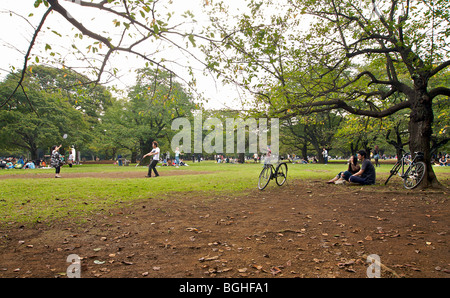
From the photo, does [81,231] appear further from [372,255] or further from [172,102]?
[372,255]

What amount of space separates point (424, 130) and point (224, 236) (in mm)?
8897

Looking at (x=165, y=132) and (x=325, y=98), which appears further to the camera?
(x=165, y=132)

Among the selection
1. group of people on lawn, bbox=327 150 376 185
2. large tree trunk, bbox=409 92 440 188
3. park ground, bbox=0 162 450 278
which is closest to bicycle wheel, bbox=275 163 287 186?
park ground, bbox=0 162 450 278

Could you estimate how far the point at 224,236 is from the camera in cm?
419

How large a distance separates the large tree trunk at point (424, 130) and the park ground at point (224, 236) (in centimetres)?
182

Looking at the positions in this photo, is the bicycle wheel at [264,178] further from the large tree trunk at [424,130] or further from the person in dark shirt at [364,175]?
the large tree trunk at [424,130]

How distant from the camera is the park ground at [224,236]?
298 cm

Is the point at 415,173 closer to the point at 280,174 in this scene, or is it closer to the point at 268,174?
the point at 280,174

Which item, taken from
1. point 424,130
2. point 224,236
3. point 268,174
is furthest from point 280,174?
→ point 224,236

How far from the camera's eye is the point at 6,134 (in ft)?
84.1

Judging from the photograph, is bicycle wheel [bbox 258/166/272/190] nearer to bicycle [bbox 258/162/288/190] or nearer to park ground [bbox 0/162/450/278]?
bicycle [bbox 258/162/288/190]

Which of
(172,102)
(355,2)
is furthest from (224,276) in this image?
(355,2)

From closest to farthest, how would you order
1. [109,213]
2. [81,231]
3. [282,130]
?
[81,231], [109,213], [282,130]

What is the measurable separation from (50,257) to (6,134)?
30137 millimetres
